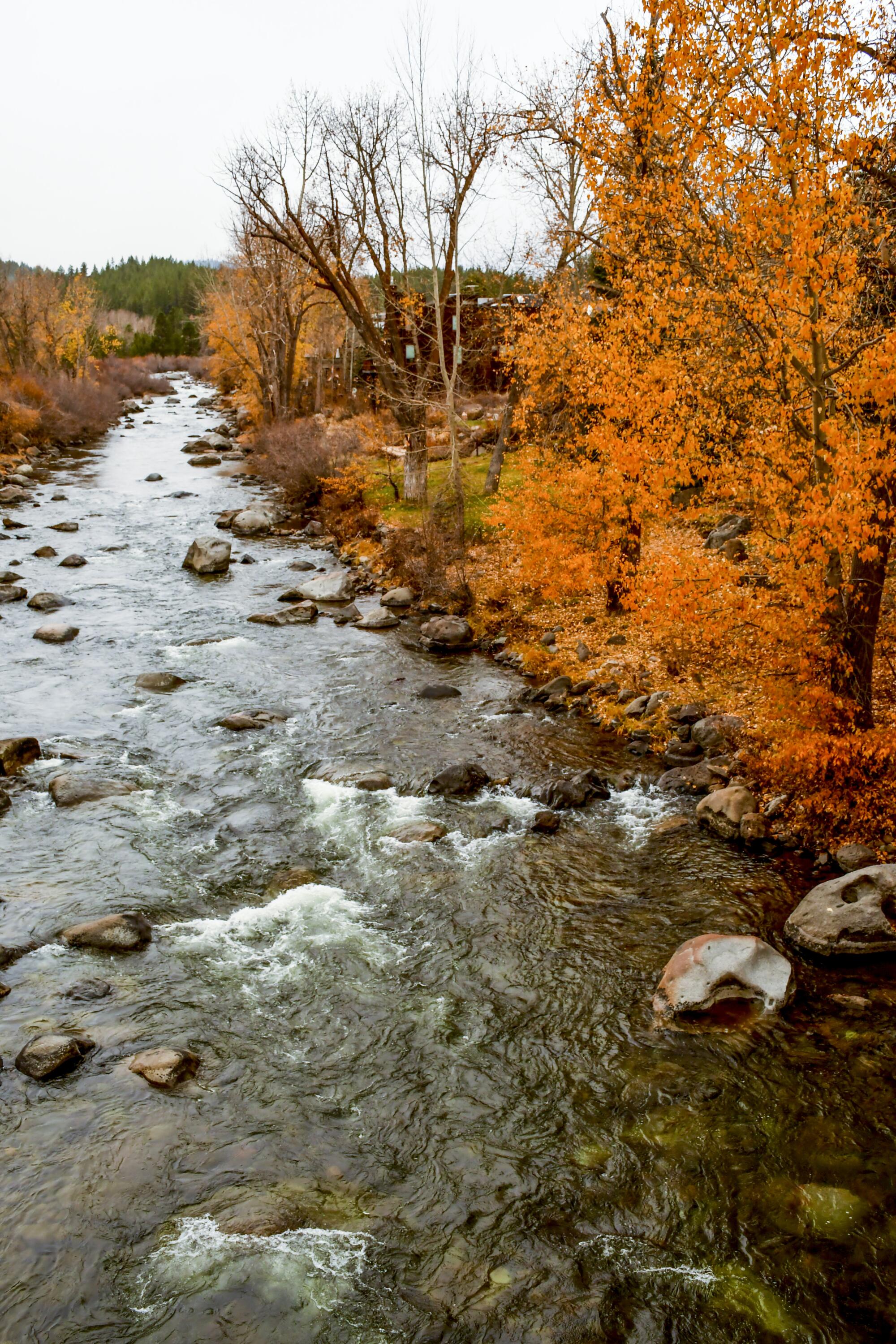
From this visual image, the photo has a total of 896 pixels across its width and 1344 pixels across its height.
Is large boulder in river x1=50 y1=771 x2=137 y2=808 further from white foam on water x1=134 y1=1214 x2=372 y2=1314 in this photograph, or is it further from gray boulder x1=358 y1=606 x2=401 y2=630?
gray boulder x1=358 y1=606 x2=401 y2=630

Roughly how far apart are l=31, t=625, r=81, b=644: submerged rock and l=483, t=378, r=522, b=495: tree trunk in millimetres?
13700

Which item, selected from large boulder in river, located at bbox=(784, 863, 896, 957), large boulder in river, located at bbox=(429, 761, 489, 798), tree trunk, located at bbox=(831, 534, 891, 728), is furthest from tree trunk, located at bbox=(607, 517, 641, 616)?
large boulder in river, located at bbox=(784, 863, 896, 957)

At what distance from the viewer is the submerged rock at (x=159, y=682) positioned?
53.4 feet

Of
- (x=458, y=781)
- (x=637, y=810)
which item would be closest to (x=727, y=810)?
(x=637, y=810)

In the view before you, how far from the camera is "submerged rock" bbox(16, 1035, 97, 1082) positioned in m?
7.32

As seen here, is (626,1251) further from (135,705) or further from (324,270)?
(324,270)

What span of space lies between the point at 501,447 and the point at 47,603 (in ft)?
46.8

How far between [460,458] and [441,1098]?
28.6 meters

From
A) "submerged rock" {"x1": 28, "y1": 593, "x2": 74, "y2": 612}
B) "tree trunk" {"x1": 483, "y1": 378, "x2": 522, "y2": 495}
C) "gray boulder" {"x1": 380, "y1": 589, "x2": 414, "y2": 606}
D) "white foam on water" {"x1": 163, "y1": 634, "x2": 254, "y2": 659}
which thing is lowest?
"white foam on water" {"x1": 163, "y1": 634, "x2": 254, "y2": 659}

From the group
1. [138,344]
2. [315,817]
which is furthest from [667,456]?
[138,344]

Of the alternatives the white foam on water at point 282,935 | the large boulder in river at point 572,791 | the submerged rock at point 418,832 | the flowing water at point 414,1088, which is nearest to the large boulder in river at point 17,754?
the flowing water at point 414,1088

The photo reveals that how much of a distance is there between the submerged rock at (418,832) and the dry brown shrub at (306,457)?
20354 mm

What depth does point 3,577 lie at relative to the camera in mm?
21953

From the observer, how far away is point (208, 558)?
78.7 feet
